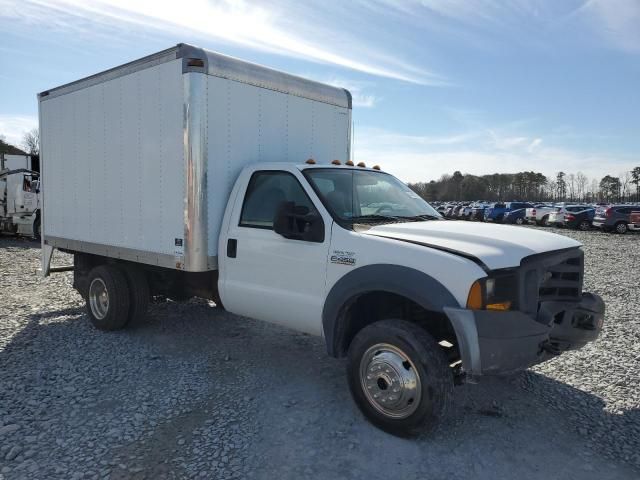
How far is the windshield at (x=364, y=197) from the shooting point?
4.49 m

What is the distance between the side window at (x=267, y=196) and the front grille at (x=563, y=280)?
206cm

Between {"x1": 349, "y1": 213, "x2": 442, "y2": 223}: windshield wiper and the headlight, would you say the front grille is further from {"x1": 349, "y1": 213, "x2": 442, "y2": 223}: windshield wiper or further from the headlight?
{"x1": 349, "y1": 213, "x2": 442, "y2": 223}: windshield wiper

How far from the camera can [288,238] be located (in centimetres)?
448

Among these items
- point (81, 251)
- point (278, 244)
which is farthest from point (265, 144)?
point (81, 251)

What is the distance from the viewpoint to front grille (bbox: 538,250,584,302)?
13.0ft

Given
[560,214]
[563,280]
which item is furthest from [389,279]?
[560,214]

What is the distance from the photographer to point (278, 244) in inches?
181

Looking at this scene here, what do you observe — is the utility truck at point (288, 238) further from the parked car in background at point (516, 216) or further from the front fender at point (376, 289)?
the parked car in background at point (516, 216)

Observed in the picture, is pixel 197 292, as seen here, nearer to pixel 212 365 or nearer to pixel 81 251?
pixel 212 365

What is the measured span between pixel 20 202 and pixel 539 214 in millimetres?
31081

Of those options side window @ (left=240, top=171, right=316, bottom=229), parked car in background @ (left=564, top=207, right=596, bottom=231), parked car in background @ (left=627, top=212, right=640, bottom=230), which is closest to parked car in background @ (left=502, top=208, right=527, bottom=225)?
parked car in background @ (left=564, top=207, right=596, bottom=231)

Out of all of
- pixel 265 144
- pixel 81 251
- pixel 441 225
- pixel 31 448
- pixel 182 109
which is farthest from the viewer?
pixel 81 251

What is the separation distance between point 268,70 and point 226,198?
4.99 feet

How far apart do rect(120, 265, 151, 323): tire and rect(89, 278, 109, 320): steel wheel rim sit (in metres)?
0.30
